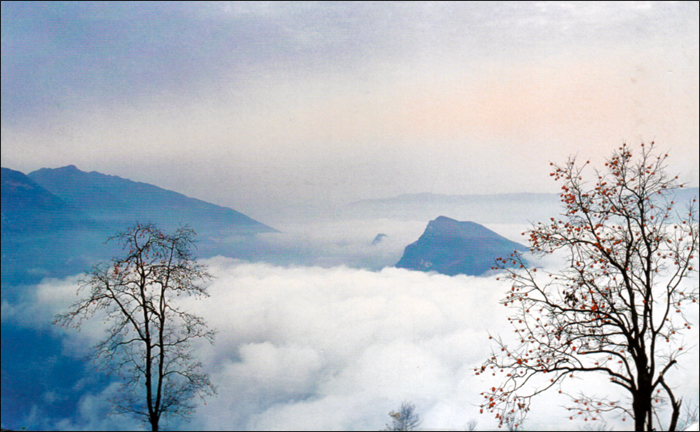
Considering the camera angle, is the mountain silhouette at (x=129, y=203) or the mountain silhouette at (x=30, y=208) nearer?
the mountain silhouette at (x=129, y=203)

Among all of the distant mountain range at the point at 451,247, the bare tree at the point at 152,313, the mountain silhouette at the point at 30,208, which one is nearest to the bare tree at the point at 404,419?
the distant mountain range at the point at 451,247

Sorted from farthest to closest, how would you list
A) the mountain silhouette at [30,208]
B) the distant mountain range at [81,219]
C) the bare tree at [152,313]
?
the mountain silhouette at [30,208] → the distant mountain range at [81,219] → the bare tree at [152,313]

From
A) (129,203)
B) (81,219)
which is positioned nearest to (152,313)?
(129,203)

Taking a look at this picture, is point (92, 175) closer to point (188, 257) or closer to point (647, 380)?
point (188, 257)

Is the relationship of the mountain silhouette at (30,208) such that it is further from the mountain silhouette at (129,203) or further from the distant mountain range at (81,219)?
the mountain silhouette at (129,203)

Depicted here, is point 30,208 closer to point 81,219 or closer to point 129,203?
point 81,219

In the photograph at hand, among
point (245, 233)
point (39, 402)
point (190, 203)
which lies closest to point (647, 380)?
point (245, 233)

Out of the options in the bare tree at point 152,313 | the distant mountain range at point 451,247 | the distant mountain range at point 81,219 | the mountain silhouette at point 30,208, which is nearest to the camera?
the bare tree at point 152,313
